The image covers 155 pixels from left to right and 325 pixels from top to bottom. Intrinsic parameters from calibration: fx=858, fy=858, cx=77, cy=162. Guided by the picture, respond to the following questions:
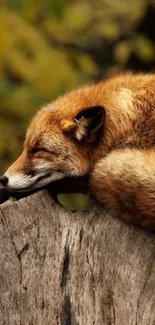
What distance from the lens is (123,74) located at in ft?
17.8

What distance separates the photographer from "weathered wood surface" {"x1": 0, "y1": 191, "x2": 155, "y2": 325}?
4.27 metres

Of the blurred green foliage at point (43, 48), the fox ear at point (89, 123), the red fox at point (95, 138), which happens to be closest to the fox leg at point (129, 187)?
the red fox at point (95, 138)

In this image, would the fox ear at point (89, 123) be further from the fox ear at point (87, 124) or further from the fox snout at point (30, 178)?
the fox snout at point (30, 178)

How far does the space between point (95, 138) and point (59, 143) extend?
0.75ft

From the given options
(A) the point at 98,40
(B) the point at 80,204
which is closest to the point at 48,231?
(B) the point at 80,204

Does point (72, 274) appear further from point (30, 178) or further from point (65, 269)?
point (30, 178)

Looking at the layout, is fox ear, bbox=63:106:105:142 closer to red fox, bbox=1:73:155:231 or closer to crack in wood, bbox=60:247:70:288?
red fox, bbox=1:73:155:231

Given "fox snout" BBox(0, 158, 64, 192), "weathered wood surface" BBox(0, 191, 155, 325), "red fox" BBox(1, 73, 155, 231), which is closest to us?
"weathered wood surface" BBox(0, 191, 155, 325)

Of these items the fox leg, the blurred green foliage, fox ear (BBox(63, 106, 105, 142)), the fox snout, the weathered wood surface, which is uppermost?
the blurred green foliage

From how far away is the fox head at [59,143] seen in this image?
4.95 meters

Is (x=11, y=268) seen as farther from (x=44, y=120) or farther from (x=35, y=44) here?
(x=35, y=44)

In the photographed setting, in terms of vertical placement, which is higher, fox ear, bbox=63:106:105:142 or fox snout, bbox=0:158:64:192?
fox ear, bbox=63:106:105:142

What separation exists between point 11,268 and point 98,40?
27.4 feet

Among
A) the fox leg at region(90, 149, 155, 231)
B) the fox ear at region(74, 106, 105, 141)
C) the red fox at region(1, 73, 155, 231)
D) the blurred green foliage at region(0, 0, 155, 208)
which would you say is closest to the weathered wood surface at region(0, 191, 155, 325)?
the fox leg at region(90, 149, 155, 231)
